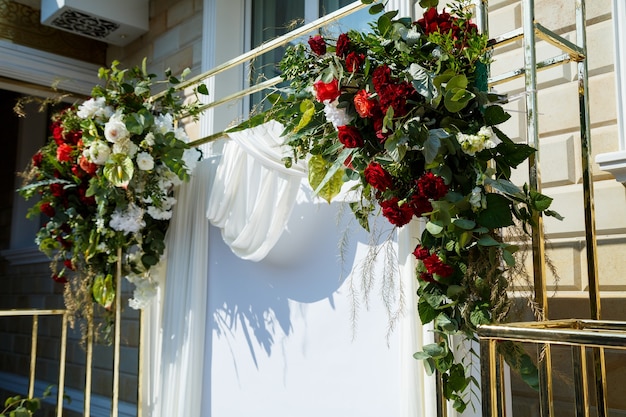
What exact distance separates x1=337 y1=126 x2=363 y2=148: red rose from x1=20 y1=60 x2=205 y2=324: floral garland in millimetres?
1211

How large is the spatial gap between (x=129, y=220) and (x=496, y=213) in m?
1.76

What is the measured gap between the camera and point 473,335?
1567 mm

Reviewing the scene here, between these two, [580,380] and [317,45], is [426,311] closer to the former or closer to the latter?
[580,380]

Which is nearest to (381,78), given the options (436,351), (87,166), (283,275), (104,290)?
(436,351)

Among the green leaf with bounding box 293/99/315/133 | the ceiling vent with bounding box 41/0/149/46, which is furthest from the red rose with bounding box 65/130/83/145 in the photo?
the green leaf with bounding box 293/99/315/133

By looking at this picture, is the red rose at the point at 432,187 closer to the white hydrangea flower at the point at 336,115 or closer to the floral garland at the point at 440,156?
the floral garland at the point at 440,156

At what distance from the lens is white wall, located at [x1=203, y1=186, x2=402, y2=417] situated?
2070 millimetres

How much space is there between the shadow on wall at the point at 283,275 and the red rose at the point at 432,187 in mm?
590

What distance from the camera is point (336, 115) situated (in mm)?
1700

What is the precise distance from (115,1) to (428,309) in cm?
330

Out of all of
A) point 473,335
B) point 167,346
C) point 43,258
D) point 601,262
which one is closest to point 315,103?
point 473,335

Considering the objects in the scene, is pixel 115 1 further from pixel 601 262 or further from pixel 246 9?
pixel 601 262

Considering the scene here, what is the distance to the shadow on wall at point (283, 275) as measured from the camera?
2.25 metres

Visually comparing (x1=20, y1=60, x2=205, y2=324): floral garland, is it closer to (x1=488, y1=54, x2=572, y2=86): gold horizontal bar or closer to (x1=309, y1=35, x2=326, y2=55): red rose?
(x1=309, y1=35, x2=326, y2=55): red rose
